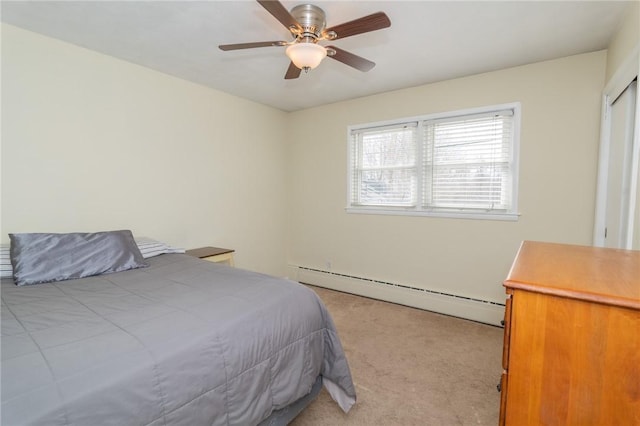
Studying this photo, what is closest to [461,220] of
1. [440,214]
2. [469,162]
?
[440,214]

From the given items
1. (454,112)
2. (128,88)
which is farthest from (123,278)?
(454,112)

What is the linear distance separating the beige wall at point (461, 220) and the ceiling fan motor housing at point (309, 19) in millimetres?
1796

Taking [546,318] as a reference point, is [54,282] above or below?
below

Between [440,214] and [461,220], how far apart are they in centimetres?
22

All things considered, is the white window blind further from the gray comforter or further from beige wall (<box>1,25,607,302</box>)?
the gray comforter

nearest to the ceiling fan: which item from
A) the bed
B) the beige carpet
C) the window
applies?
the bed

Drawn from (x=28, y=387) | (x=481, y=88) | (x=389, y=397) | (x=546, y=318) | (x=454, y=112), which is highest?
(x=481, y=88)

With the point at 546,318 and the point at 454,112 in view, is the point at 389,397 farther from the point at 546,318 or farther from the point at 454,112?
the point at 454,112

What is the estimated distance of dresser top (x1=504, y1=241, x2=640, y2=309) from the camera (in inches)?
30.9

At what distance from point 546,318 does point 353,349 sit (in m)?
1.90

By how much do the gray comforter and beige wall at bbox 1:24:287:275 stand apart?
0.81 meters

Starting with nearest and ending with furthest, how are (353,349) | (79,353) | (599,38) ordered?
(79,353) < (599,38) < (353,349)

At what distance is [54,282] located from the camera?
183 centimetres

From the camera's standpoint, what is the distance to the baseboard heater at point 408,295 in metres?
2.98
